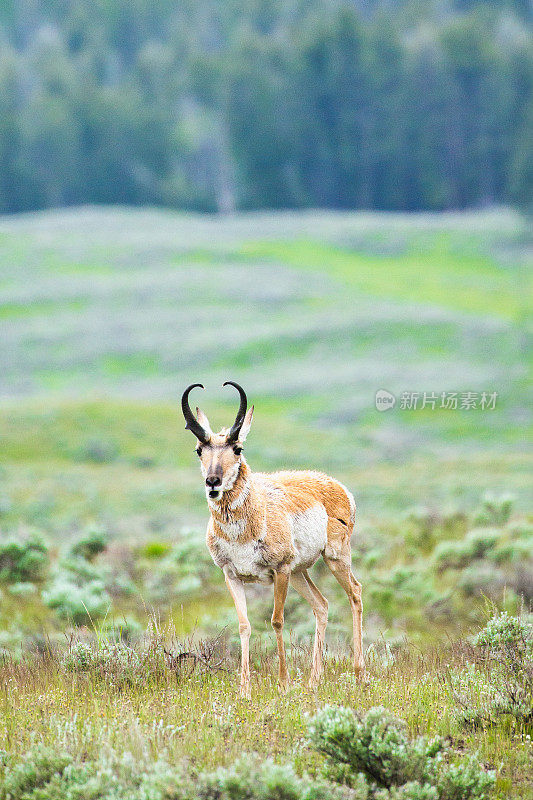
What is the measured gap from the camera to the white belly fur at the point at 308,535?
354 inches

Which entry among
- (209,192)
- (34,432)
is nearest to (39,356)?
(34,432)

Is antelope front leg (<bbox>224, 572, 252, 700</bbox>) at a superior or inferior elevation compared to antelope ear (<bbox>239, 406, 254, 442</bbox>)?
inferior

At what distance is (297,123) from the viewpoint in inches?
3760

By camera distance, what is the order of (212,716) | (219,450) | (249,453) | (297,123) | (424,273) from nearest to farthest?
(212,716) → (219,450) → (249,453) → (424,273) → (297,123)

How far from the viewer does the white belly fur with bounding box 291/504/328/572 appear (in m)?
8.98

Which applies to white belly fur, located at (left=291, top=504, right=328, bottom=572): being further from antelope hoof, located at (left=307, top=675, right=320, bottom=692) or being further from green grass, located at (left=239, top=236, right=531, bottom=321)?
green grass, located at (left=239, top=236, right=531, bottom=321)

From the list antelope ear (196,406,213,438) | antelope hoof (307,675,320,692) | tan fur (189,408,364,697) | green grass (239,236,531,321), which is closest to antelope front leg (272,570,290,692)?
tan fur (189,408,364,697)

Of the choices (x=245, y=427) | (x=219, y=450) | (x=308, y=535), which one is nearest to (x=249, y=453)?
(x=308, y=535)

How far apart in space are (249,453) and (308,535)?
85.6 feet

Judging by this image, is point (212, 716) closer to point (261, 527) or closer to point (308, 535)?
point (261, 527)

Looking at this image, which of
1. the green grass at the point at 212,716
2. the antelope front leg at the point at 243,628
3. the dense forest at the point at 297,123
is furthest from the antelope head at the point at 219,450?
the dense forest at the point at 297,123

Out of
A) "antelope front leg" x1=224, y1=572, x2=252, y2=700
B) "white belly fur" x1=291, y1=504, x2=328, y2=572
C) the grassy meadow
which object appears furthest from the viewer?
"white belly fur" x1=291, y1=504, x2=328, y2=572

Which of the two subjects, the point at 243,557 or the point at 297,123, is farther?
the point at 297,123

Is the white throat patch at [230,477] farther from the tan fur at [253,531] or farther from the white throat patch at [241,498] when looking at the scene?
the white throat patch at [241,498]
